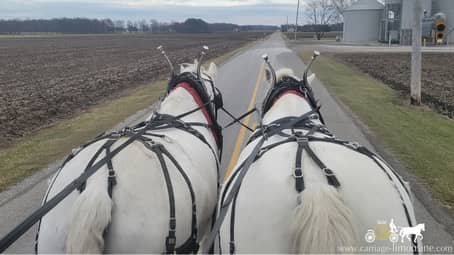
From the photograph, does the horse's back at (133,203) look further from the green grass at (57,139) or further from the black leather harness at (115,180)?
the green grass at (57,139)

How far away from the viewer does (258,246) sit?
8.44 ft

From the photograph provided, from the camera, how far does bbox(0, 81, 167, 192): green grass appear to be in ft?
29.7

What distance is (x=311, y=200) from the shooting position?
2.44m

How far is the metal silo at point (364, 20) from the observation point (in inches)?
2672

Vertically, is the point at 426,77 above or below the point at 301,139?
below

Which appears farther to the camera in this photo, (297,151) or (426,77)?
(426,77)

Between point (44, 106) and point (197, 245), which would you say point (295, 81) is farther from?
point (44, 106)

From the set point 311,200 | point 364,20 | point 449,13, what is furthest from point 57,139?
point 364,20

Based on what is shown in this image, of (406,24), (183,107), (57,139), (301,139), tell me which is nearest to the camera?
(301,139)

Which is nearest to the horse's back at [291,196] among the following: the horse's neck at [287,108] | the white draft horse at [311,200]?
the white draft horse at [311,200]

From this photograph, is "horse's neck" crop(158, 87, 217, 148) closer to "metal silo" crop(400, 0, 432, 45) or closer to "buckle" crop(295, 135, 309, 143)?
"buckle" crop(295, 135, 309, 143)

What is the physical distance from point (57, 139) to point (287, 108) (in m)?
8.67

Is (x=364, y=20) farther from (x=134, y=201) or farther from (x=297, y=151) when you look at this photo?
(x=134, y=201)

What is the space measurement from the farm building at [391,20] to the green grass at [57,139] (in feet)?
151
